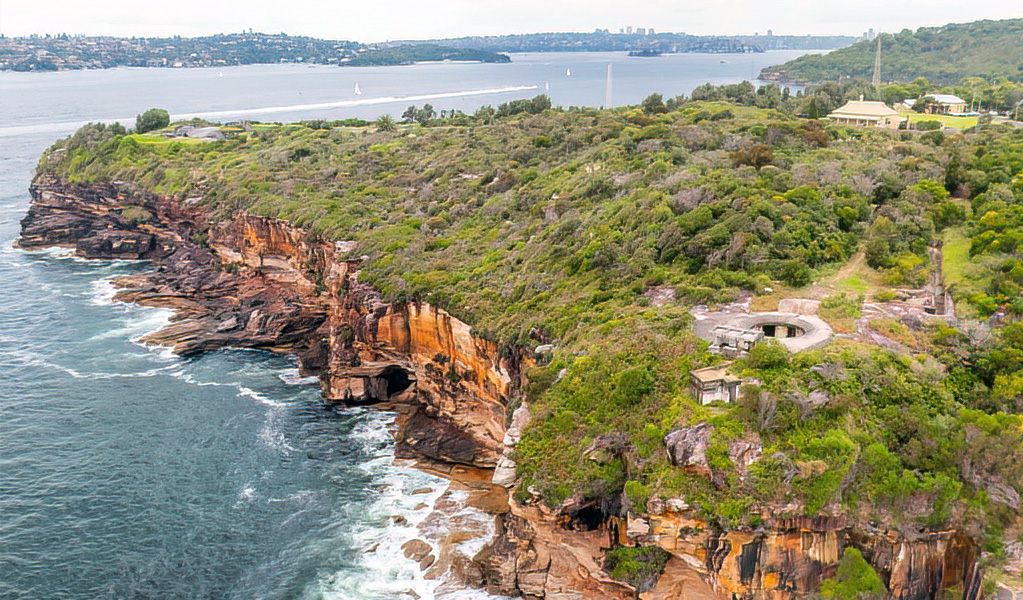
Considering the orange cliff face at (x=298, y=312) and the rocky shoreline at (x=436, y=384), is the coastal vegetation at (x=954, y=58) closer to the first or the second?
the orange cliff face at (x=298, y=312)

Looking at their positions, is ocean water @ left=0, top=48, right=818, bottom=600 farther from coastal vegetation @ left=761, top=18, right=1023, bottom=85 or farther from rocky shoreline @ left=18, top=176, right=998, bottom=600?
coastal vegetation @ left=761, top=18, right=1023, bottom=85

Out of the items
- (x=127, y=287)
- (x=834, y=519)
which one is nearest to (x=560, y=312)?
(x=834, y=519)

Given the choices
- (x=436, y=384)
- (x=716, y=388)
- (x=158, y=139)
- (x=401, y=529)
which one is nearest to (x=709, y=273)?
(x=716, y=388)

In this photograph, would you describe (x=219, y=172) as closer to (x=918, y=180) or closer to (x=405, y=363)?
(x=405, y=363)

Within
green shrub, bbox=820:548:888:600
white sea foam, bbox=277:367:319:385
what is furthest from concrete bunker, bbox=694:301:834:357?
white sea foam, bbox=277:367:319:385

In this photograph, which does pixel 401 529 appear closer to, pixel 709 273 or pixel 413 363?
pixel 413 363

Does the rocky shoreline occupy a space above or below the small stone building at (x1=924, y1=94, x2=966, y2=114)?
below

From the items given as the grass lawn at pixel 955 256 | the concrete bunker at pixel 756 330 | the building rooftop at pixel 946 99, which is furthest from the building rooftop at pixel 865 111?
the concrete bunker at pixel 756 330
